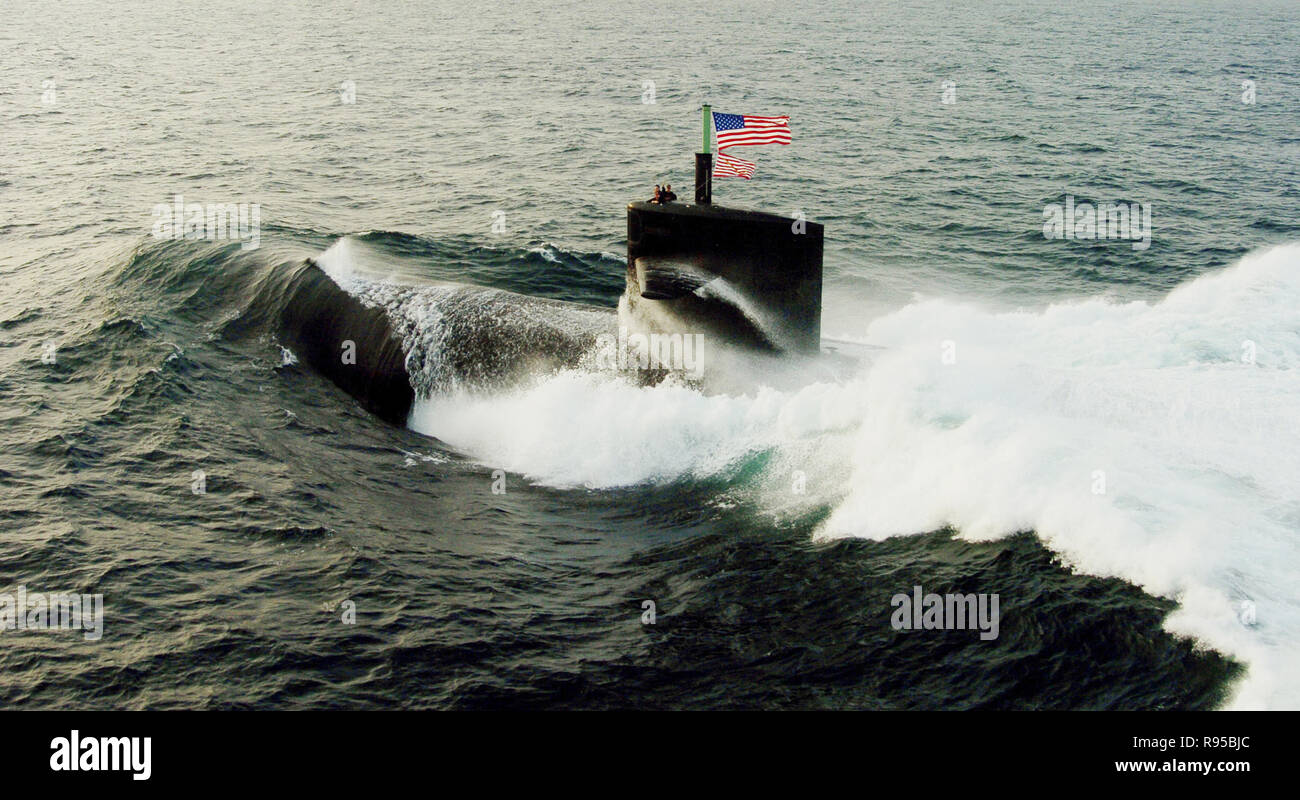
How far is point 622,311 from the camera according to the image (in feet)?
54.3

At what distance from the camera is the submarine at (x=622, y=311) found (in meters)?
14.4

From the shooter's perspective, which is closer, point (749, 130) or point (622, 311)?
point (749, 130)

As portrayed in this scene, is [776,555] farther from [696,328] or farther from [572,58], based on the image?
[572,58]

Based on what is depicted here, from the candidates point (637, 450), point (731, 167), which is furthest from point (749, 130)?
point (637, 450)

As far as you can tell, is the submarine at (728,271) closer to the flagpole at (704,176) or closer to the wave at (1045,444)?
the flagpole at (704,176)

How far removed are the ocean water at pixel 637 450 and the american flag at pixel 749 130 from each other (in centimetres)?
331

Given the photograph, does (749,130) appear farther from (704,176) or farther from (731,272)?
(731,272)

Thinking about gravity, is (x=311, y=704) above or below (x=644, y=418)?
below

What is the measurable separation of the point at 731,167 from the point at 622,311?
10.3 ft

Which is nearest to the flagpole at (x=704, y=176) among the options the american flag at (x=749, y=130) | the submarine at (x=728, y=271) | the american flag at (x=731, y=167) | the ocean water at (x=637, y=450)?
the submarine at (x=728, y=271)

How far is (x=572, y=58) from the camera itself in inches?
2359

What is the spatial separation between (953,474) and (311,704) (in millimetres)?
7646

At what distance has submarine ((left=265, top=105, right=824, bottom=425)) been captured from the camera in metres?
14.4

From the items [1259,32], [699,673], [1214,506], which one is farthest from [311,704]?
[1259,32]
